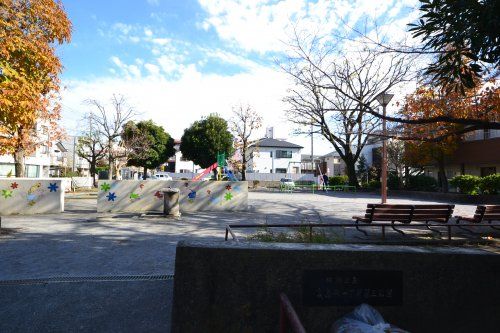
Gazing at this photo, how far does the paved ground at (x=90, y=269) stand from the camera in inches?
155

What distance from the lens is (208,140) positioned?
38.5 meters

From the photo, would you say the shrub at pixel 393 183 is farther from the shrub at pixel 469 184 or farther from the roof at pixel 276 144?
the roof at pixel 276 144

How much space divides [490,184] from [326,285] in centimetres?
2060

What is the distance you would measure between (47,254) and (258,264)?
220 inches

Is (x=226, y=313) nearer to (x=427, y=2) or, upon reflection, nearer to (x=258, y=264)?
(x=258, y=264)

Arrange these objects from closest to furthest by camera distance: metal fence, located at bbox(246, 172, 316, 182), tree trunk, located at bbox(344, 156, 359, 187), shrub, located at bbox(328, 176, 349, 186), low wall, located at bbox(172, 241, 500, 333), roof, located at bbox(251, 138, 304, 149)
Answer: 1. low wall, located at bbox(172, 241, 500, 333)
2. tree trunk, located at bbox(344, 156, 359, 187)
3. shrub, located at bbox(328, 176, 349, 186)
4. metal fence, located at bbox(246, 172, 316, 182)
5. roof, located at bbox(251, 138, 304, 149)

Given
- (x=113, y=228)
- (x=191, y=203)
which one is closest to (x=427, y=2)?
(x=113, y=228)

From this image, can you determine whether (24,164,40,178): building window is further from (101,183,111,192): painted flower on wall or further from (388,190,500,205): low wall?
(388,190,500,205): low wall

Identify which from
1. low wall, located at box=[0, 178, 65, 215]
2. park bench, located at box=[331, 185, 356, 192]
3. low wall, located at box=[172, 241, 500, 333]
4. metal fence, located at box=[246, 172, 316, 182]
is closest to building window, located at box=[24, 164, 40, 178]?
metal fence, located at box=[246, 172, 316, 182]

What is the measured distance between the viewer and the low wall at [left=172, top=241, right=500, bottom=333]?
10.0 ft

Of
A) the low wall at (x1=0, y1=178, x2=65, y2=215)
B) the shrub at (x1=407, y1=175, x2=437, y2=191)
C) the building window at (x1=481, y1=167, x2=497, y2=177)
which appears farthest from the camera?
the building window at (x1=481, y1=167, x2=497, y2=177)

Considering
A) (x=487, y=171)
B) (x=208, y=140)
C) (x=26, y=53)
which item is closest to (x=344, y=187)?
(x=487, y=171)

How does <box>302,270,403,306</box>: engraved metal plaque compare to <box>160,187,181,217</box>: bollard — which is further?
<box>160,187,181,217</box>: bollard

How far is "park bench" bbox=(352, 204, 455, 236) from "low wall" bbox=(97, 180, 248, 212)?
273 inches
